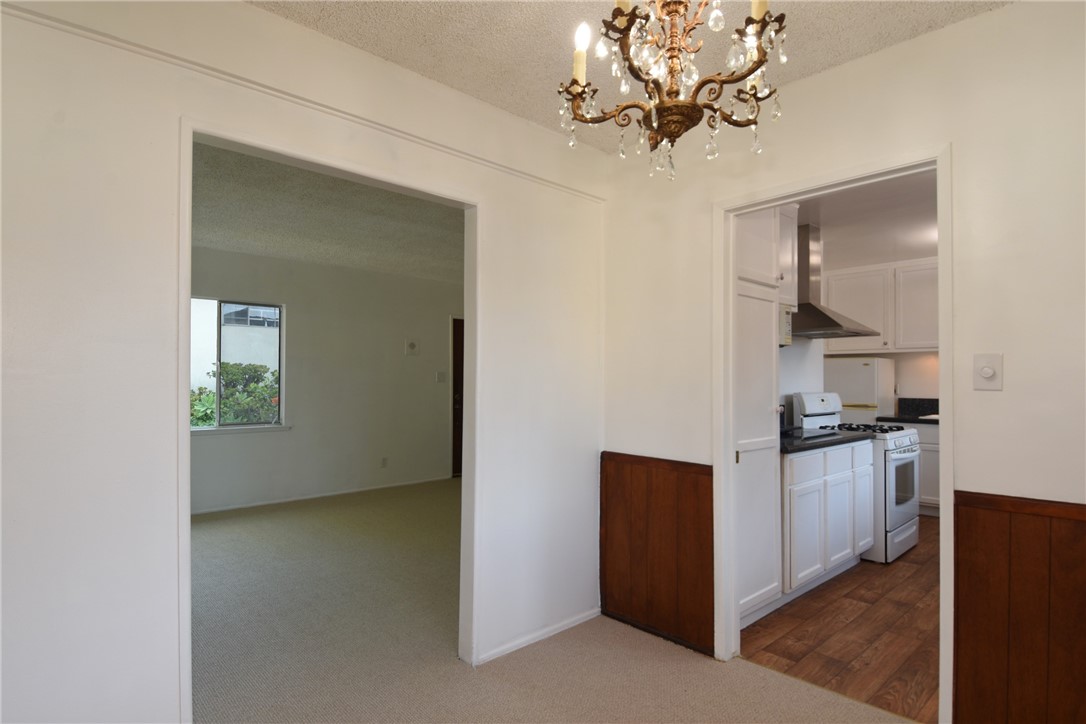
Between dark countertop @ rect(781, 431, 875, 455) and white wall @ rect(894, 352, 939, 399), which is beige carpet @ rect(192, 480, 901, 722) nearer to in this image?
dark countertop @ rect(781, 431, 875, 455)

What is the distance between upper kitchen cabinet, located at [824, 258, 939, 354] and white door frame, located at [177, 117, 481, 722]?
4.54m

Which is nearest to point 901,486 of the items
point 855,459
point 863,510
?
point 863,510

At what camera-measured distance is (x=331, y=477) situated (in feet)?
20.4

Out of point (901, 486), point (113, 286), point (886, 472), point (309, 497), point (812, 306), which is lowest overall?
point (309, 497)

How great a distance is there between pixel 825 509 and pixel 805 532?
0.28 meters

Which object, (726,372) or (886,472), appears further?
(886,472)

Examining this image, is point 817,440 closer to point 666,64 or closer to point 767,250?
point 767,250

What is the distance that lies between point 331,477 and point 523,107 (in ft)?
15.7

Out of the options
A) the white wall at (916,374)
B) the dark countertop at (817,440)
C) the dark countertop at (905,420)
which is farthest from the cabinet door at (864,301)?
the dark countertop at (817,440)

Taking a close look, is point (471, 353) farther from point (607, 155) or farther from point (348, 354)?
point (348, 354)

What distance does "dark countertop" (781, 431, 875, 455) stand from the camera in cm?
323

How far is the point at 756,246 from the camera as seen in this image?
2994 millimetres

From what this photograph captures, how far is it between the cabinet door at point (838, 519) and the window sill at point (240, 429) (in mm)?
4964

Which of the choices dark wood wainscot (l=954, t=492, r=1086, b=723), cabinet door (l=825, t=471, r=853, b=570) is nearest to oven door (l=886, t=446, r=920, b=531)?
cabinet door (l=825, t=471, r=853, b=570)
